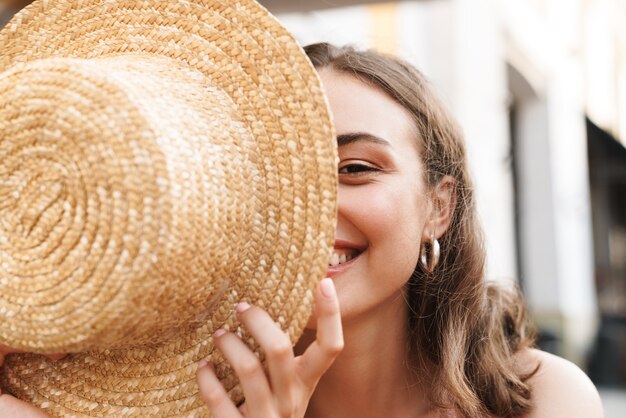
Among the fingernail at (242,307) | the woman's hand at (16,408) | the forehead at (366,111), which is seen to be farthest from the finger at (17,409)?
the forehead at (366,111)

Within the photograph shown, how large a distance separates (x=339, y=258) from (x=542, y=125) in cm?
910

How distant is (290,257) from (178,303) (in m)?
0.21

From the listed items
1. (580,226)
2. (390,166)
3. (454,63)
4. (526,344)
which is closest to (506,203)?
(454,63)

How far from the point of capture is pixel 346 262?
175cm

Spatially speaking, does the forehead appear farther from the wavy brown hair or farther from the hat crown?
the hat crown

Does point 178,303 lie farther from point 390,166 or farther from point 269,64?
point 390,166

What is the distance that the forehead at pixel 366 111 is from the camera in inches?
71.2

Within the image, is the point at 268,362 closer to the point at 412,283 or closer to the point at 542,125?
the point at 412,283

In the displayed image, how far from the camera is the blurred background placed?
6.48 metres

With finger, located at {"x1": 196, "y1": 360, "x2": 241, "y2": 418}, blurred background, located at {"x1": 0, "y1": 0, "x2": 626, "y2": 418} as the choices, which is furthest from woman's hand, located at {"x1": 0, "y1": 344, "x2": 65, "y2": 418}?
blurred background, located at {"x1": 0, "y1": 0, "x2": 626, "y2": 418}

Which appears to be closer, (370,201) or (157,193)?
(157,193)

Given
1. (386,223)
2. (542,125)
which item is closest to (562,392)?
(386,223)

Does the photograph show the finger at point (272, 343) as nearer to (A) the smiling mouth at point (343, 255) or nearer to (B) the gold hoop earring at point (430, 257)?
(A) the smiling mouth at point (343, 255)

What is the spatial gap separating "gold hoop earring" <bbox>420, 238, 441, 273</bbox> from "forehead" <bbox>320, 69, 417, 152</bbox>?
272mm
